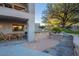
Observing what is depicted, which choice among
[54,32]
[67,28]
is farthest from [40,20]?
[67,28]

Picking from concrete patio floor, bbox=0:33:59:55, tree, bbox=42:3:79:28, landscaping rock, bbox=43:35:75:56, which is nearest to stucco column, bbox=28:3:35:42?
concrete patio floor, bbox=0:33:59:55

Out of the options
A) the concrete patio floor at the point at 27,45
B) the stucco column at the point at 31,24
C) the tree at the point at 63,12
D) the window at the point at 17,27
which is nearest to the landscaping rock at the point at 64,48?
the concrete patio floor at the point at 27,45

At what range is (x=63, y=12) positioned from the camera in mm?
2406

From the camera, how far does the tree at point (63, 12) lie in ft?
7.84

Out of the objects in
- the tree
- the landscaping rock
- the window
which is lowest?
the landscaping rock

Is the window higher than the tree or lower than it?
lower

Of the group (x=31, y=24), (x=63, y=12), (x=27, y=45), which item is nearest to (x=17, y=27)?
(x=31, y=24)

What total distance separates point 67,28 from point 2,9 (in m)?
1.09

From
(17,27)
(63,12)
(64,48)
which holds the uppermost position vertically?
(63,12)

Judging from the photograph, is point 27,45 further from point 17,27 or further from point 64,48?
point 64,48

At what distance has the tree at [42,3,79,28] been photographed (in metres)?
2.39

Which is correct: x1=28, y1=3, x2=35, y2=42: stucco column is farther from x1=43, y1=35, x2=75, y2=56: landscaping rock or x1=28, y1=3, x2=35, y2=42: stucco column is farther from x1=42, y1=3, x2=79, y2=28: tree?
x1=43, y1=35, x2=75, y2=56: landscaping rock

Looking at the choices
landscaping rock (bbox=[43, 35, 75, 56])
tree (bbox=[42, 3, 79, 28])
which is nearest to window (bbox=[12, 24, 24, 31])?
tree (bbox=[42, 3, 79, 28])

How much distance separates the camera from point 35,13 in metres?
2.44
